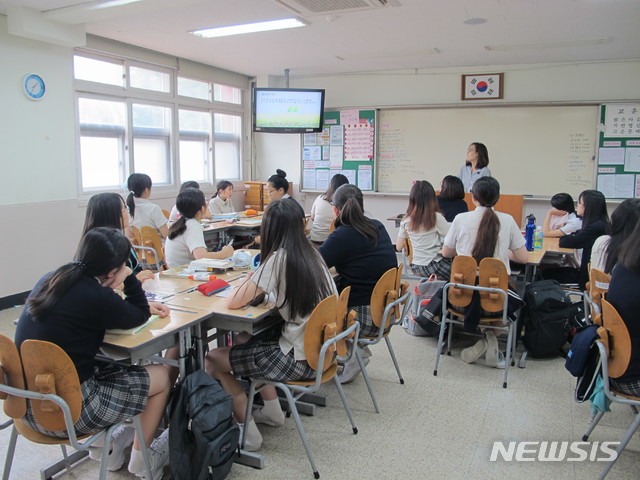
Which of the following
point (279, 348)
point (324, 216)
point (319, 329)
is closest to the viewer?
point (319, 329)

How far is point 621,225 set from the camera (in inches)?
117

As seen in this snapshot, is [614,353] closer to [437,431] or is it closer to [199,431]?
[437,431]

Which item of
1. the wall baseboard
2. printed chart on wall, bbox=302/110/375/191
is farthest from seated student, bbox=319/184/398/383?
printed chart on wall, bbox=302/110/375/191

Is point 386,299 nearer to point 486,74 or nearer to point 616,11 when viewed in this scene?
point 616,11

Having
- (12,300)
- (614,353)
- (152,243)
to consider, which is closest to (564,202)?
(614,353)

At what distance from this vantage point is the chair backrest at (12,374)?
1.80 m

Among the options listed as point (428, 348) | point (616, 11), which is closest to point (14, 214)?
point (428, 348)

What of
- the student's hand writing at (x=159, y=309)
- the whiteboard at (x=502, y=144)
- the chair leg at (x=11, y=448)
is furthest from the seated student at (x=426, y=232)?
the whiteboard at (x=502, y=144)

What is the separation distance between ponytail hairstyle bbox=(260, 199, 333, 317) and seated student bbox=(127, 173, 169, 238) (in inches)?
94.9

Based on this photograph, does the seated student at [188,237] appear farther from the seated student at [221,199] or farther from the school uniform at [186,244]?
the seated student at [221,199]

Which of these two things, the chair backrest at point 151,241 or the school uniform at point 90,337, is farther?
the chair backrest at point 151,241

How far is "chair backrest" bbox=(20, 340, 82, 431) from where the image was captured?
1.73 m

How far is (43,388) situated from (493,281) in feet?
8.19

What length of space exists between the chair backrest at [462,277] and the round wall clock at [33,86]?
4.12 metres
